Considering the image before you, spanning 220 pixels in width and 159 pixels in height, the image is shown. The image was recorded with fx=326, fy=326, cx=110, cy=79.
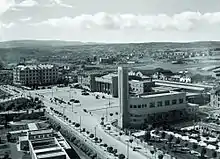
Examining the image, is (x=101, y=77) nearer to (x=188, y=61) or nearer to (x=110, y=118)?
(x=110, y=118)

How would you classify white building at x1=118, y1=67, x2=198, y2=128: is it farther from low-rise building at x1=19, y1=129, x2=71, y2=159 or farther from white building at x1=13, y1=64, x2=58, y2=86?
white building at x1=13, y1=64, x2=58, y2=86

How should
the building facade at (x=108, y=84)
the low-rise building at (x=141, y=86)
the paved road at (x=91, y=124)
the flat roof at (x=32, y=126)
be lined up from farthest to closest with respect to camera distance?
1. the building facade at (x=108, y=84)
2. the low-rise building at (x=141, y=86)
3. the flat roof at (x=32, y=126)
4. the paved road at (x=91, y=124)

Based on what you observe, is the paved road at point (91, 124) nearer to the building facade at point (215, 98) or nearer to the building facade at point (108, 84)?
the building facade at point (108, 84)

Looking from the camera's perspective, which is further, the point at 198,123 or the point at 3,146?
the point at 198,123

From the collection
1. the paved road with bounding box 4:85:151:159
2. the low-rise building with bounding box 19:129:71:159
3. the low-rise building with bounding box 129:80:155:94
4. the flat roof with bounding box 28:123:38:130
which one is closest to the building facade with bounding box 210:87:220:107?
the low-rise building with bounding box 129:80:155:94

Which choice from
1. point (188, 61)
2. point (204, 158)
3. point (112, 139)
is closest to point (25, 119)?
point (112, 139)

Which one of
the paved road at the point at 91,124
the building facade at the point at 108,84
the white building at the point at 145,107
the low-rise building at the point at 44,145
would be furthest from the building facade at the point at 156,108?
the building facade at the point at 108,84

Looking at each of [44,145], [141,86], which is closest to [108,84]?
[141,86]

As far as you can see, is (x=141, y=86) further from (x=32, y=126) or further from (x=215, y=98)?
(x=32, y=126)
